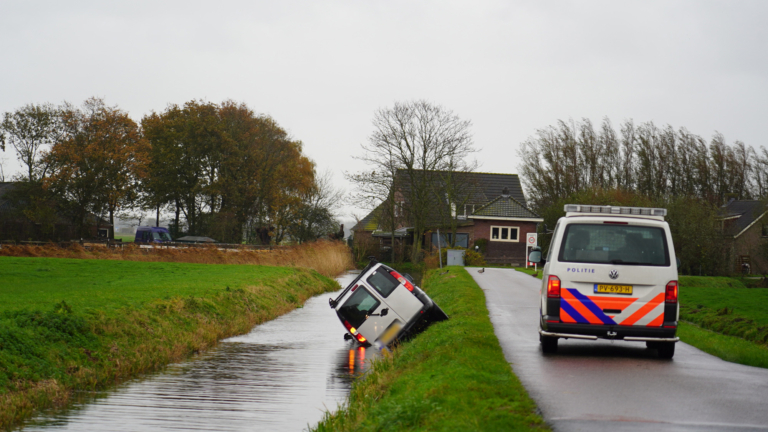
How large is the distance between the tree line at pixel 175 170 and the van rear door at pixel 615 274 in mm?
48618

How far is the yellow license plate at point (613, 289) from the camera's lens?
9859 mm

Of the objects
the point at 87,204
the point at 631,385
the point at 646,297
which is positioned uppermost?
the point at 87,204

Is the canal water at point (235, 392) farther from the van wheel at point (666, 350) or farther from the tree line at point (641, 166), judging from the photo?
the tree line at point (641, 166)

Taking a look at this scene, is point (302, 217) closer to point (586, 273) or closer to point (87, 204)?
point (87, 204)

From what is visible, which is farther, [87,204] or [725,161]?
[725,161]

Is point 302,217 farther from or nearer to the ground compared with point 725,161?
nearer to the ground

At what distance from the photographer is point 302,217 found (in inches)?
2621

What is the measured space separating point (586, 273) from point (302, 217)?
57565 mm

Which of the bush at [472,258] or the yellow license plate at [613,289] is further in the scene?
the bush at [472,258]

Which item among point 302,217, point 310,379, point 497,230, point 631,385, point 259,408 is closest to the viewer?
point 631,385

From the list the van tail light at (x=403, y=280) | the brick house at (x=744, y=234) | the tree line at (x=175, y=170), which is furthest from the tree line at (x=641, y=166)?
the van tail light at (x=403, y=280)

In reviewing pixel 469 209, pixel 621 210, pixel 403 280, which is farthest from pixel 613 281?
pixel 469 209

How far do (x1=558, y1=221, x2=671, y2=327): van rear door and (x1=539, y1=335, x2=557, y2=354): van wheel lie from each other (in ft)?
3.01

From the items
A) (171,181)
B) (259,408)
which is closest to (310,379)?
(259,408)
